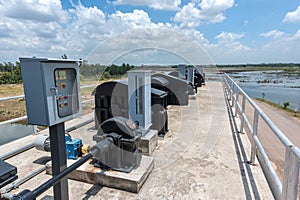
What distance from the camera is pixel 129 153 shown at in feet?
8.23

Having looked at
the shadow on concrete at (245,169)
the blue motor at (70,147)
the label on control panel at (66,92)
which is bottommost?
the shadow on concrete at (245,169)

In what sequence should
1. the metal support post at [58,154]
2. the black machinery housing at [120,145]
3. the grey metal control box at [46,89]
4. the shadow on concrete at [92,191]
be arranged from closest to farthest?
1. the grey metal control box at [46,89]
2. the metal support post at [58,154]
3. the shadow on concrete at [92,191]
4. the black machinery housing at [120,145]

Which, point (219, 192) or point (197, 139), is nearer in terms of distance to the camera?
point (219, 192)

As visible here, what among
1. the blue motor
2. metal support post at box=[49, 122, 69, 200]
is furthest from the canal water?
metal support post at box=[49, 122, 69, 200]

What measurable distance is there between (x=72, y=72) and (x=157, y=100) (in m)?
2.04

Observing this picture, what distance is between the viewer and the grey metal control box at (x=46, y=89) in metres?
1.61

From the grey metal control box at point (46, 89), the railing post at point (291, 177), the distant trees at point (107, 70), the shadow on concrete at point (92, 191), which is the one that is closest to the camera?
the railing post at point (291, 177)

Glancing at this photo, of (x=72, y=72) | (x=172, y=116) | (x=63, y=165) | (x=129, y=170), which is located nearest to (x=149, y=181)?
(x=129, y=170)

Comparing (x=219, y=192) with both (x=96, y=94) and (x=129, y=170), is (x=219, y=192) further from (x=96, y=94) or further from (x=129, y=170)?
(x=96, y=94)

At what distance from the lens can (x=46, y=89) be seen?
5.39 feet

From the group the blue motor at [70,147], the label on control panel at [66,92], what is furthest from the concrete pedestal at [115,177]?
the label on control panel at [66,92]

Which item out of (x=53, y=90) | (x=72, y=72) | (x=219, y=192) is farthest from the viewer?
(x=219, y=192)

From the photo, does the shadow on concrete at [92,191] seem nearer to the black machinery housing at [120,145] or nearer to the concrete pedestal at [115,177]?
the concrete pedestal at [115,177]

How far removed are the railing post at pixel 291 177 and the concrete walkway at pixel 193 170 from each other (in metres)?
0.72
